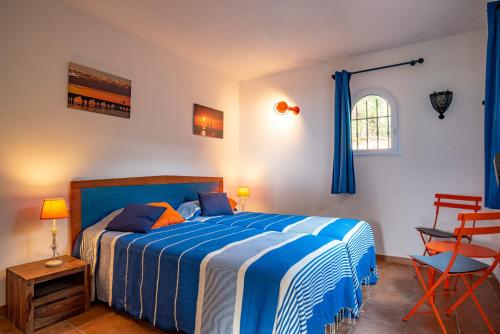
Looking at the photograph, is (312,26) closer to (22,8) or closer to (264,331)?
(22,8)

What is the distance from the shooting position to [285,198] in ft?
14.6

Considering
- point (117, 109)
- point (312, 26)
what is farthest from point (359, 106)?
point (117, 109)

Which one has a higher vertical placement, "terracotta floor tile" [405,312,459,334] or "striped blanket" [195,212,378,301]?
"striped blanket" [195,212,378,301]

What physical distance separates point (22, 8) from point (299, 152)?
11.5ft

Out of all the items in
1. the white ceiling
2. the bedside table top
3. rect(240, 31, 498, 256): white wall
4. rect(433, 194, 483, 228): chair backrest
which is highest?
the white ceiling

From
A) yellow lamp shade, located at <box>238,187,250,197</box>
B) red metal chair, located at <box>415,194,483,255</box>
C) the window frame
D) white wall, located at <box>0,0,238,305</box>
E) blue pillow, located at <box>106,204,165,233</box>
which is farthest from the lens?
yellow lamp shade, located at <box>238,187,250,197</box>

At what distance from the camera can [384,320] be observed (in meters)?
2.16

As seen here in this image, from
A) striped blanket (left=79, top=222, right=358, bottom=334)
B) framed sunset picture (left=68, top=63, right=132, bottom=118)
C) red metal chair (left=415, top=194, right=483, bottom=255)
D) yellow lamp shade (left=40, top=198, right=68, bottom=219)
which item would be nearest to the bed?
striped blanket (left=79, top=222, right=358, bottom=334)

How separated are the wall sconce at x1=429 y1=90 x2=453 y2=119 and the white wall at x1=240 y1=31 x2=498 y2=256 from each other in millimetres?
87

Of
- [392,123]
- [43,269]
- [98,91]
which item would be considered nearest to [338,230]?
[392,123]

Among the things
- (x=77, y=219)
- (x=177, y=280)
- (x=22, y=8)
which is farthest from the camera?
(x=77, y=219)

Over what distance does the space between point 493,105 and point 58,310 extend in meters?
3.67

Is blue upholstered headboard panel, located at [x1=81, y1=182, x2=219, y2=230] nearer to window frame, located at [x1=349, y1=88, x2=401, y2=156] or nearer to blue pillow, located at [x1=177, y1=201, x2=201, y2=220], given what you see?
blue pillow, located at [x1=177, y1=201, x2=201, y2=220]

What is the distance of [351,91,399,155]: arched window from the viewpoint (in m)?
3.62
